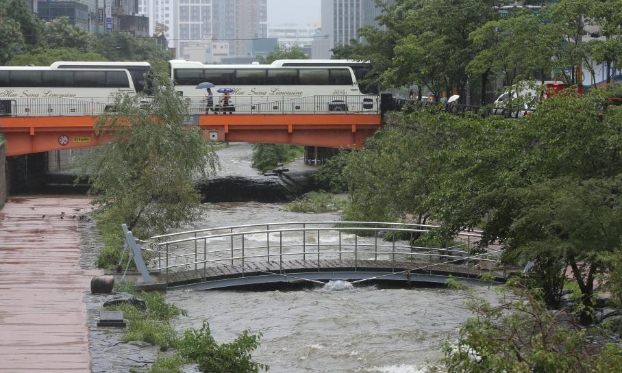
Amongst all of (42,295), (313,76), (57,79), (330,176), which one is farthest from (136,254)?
(313,76)

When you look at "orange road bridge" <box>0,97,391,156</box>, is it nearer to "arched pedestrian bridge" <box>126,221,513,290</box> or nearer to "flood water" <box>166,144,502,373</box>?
"arched pedestrian bridge" <box>126,221,513,290</box>

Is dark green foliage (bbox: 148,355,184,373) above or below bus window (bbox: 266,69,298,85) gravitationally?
below

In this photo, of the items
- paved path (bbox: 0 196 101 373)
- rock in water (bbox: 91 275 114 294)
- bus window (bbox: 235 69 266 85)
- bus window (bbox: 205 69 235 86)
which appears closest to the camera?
paved path (bbox: 0 196 101 373)

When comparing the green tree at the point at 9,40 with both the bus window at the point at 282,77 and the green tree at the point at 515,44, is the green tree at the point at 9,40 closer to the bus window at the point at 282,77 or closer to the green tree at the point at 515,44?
the bus window at the point at 282,77

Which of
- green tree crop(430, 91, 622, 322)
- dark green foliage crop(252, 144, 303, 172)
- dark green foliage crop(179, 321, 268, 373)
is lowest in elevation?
dark green foliage crop(252, 144, 303, 172)

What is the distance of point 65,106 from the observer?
69.4m

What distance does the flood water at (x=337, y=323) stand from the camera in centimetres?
2544

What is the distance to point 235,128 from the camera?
64.8m

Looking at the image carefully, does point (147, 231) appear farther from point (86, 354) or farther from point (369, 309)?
point (86, 354)

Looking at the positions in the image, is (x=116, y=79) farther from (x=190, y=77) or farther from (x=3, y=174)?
(x=3, y=174)

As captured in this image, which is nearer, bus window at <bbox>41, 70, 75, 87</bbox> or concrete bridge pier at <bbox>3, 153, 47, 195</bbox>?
concrete bridge pier at <bbox>3, 153, 47, 195</bbox>

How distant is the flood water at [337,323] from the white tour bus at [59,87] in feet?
122

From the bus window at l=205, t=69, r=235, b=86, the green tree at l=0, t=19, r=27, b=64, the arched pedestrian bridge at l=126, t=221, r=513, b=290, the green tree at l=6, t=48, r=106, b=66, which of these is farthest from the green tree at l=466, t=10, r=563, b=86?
the green tree at l=0, t=19, r=27, b=64

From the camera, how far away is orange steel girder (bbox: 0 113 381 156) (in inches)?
2415
